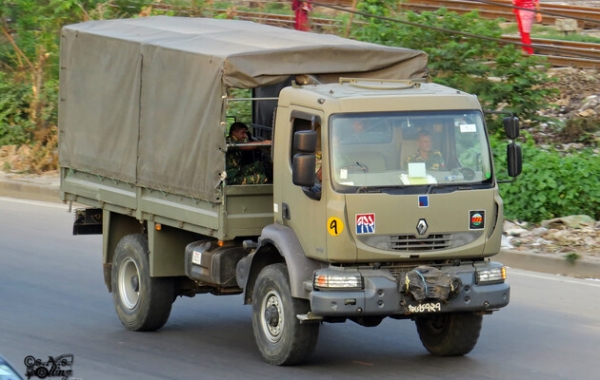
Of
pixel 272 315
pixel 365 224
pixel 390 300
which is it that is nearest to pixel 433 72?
pixel 272 315

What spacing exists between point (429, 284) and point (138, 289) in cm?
346

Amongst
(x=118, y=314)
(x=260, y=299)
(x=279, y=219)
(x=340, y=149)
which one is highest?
(x=340, y=149)

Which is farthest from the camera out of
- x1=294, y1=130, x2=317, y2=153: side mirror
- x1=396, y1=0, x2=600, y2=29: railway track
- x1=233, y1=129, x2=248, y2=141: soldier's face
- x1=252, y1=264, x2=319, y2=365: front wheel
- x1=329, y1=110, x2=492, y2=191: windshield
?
x1=396, y1=0, x2=600, y2=29: railway track

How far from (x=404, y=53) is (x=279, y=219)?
2.02m

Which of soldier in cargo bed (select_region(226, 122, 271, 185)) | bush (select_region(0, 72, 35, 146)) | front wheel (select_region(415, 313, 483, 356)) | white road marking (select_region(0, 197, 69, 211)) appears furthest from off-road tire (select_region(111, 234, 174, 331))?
bush (select_region(0, 72, 35, 146))

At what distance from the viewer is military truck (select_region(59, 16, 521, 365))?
9.05 metres

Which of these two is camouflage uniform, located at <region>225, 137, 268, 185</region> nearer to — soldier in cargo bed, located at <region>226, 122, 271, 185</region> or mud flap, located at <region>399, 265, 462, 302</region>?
soldier in cargo bed, located at <region>226, 122, 271, 185</region>

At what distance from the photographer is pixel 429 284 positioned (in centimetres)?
901

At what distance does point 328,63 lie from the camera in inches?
405

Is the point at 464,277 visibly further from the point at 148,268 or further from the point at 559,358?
the point at 148,268

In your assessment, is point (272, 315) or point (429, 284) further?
point (272, 315)

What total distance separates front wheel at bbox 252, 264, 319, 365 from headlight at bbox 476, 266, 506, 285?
130cm

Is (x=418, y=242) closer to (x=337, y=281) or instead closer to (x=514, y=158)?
(x=337, y=281)

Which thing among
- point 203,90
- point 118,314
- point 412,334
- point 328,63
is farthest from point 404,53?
point 118,314
